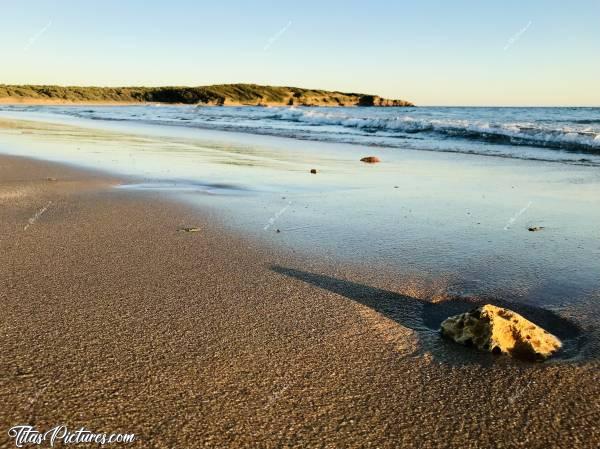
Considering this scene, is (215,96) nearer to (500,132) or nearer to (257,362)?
(500,132)

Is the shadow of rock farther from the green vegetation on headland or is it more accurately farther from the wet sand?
the green vegetation on headland

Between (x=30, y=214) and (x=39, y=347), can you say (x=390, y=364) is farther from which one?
(x=30, y=214)

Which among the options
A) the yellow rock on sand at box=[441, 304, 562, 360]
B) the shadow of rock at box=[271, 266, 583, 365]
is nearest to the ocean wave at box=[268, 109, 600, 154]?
the shadow of rock at box=[271, 266, 583, 365]

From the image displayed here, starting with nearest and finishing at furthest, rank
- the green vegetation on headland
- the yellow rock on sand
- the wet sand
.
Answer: the wet sand → the yellow rock on sand → the green vegetation on headland

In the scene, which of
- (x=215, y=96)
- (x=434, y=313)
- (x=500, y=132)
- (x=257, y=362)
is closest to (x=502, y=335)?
(x=434, y=313)

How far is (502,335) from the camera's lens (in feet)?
7.45

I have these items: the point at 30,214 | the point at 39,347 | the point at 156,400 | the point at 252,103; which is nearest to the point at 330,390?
the point at 156,400

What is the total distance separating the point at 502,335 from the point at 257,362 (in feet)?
3.58

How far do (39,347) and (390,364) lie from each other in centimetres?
145

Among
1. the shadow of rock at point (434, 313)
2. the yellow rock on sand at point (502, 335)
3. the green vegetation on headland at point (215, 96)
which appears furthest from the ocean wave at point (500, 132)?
the green vegetation on headland at point (215, 96)

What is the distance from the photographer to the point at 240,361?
2.06 metres

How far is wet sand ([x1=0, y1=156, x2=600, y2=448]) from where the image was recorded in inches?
65.4

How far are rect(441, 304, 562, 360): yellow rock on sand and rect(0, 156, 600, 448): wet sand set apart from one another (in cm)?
7

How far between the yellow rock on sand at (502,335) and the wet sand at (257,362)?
65mm
